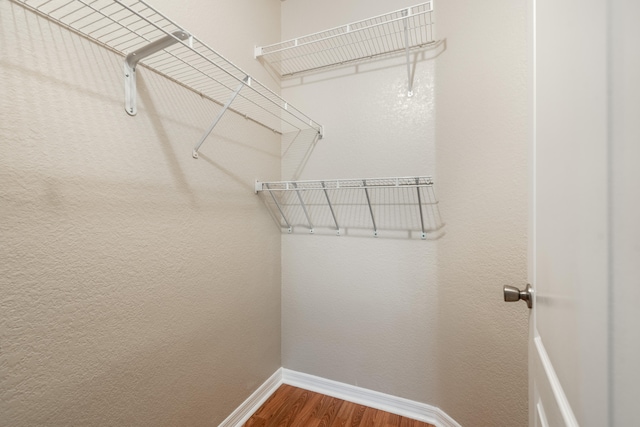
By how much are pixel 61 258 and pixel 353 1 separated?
6.27ft

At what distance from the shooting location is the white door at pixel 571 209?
13.1 inches

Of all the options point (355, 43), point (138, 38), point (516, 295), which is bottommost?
point (516, 295)

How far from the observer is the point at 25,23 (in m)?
0.70

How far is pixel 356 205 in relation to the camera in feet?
5.29

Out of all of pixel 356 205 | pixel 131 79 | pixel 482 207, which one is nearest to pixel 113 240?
pixel 131 79

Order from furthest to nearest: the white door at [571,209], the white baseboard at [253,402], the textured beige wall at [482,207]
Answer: the white baseboard at [253,402] → the textured beige wall at [482,207] → the white door at [571,209]

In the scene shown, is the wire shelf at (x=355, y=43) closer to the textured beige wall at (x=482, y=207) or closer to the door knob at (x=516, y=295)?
the textured beige wall at (x=482, y=207)

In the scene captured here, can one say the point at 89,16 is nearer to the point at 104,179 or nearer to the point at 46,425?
the point at 104,179

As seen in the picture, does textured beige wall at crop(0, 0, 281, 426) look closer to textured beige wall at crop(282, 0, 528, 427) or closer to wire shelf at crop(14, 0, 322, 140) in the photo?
wire shelf at crop(14, 0, 322, 140)

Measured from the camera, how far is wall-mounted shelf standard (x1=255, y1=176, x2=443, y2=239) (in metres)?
1.43

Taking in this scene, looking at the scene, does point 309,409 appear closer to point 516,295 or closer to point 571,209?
point 516,295

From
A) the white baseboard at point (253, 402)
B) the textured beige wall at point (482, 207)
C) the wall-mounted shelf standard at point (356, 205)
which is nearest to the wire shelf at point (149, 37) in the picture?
the wall-mounted shelf standard at point (356, 205)

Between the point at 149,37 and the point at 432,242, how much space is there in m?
1.59

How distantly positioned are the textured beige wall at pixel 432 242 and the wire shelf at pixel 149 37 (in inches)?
25.2
